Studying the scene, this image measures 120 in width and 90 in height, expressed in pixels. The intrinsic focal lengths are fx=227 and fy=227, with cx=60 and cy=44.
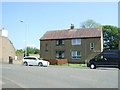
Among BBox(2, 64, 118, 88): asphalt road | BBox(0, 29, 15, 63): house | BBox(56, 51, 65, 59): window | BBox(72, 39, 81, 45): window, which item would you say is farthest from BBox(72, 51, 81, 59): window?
BBox(2, 64, 118, 88): asphalt road

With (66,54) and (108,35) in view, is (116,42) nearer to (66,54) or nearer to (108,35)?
(108,35)

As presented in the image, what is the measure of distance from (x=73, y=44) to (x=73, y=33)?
287cm

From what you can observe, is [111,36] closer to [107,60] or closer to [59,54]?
[59,54]

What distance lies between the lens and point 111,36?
74250 mm

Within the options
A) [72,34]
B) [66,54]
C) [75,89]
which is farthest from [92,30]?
[75,89]

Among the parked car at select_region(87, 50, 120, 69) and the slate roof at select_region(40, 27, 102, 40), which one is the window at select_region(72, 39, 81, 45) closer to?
the slate roof at select_region(40, 27, 102, 40)

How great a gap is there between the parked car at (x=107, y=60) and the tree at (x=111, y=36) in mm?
44296

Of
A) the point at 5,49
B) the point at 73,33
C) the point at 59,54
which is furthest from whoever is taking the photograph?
the point at 5,49

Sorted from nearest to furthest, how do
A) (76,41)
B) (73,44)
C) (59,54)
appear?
1. (76,41)
2. (73,44)
3. (59,54)

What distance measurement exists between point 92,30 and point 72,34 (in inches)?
183

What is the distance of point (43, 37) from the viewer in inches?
2173

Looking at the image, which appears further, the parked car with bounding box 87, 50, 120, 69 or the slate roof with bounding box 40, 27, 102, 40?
the slate roof with bounding box 40, 27, 102, 40

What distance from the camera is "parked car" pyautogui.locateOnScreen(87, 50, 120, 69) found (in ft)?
92.8

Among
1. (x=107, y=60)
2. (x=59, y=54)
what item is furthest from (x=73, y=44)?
(x=107, y=60)
